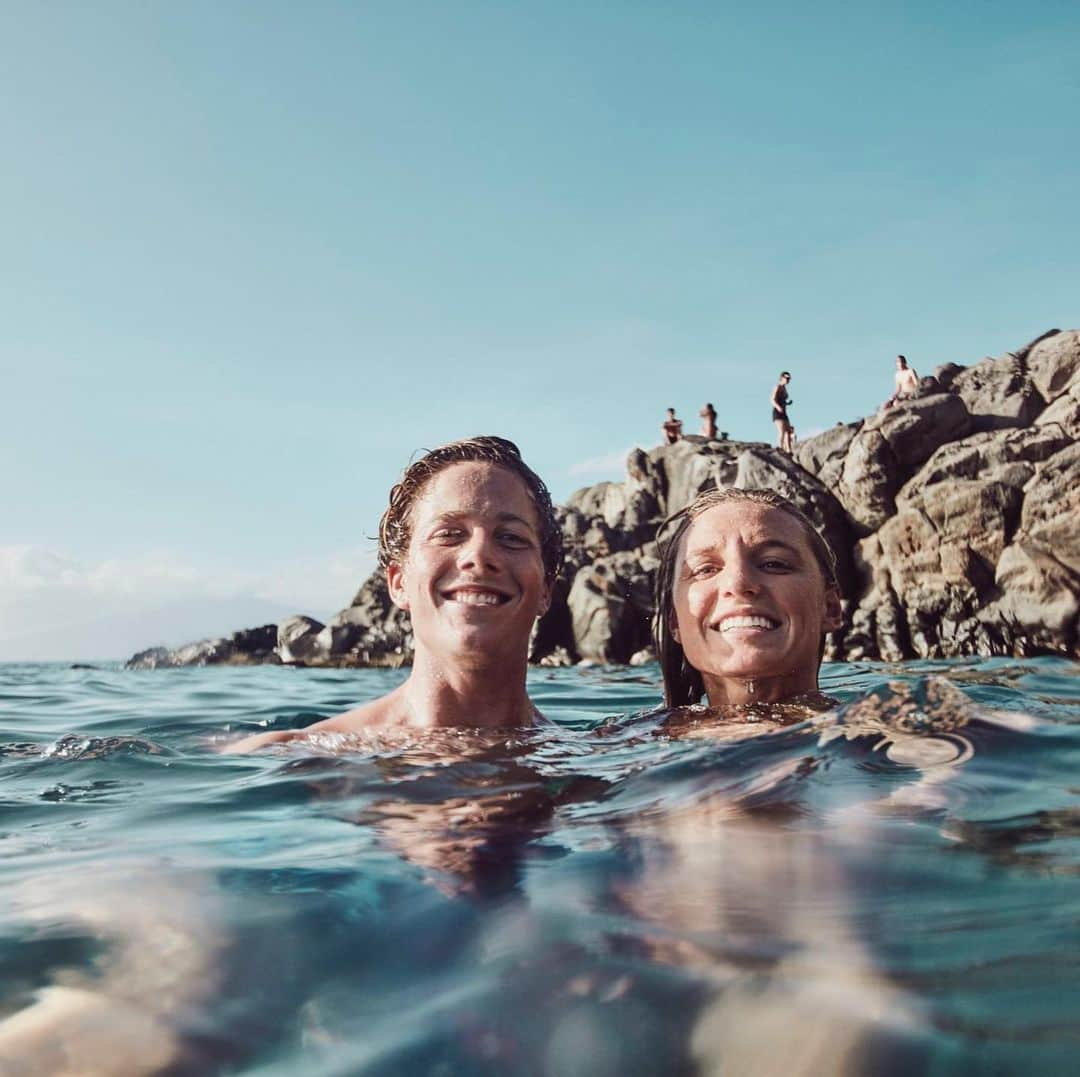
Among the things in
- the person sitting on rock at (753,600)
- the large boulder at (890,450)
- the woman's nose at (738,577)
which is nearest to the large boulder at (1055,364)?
the large boulder at (890,450)

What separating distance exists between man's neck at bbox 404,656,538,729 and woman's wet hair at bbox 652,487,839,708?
27.3 inches

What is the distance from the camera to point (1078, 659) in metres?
15.2

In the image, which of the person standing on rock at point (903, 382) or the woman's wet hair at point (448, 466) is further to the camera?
the person standing on rock at point (903, 382)

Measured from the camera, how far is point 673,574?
167 inches

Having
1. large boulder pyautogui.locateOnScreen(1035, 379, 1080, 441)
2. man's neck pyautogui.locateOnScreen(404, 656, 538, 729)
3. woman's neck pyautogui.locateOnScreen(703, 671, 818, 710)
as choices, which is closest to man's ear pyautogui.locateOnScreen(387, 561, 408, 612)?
man's neck pyautogui.locateOnScreen(404, 656, 538, 729)

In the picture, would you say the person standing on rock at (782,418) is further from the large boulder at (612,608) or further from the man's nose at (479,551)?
the man's nose at (479,551)

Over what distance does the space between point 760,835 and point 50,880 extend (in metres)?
1.74

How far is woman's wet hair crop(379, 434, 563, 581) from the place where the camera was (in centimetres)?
441

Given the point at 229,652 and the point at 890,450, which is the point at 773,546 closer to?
the point at 890,450

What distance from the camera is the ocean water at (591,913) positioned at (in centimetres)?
145

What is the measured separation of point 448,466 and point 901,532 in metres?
17.3

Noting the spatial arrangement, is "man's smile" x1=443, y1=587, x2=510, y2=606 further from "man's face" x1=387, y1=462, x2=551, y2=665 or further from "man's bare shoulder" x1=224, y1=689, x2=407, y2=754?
"man's bare shoulder" x1=224, y1=689, x2=407, y2=754

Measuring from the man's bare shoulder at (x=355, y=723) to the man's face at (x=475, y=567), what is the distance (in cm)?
38

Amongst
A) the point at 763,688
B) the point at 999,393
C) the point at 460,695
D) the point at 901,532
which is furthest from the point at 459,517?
the point at 999,393
